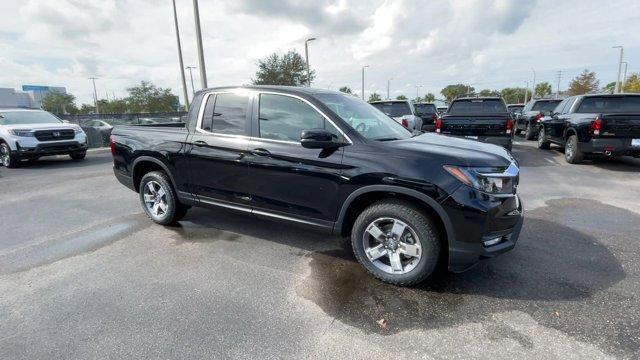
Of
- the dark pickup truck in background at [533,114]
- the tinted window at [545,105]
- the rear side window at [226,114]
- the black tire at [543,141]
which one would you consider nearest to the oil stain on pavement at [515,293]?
the rear side window at [226,114]

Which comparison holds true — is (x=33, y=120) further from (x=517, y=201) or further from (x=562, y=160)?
(x=562, y=160)

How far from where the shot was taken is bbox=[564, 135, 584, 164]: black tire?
29.1 feet

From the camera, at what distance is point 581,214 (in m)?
5.31

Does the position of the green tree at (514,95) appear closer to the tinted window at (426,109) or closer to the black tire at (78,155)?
the tinted window at (426,109)

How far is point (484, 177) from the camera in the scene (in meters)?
3.08

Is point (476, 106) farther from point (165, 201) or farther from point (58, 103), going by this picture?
point (58, 103)

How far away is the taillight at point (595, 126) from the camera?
814 centimetres

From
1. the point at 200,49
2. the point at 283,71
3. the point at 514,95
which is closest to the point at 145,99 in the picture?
the point at 283,71

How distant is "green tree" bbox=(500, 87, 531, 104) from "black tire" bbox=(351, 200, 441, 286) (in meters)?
101

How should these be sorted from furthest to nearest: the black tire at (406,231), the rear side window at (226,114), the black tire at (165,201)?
1. the black tire at (165,201)
2. the rear side window at (226,114)
3. the black tire at (406,231)

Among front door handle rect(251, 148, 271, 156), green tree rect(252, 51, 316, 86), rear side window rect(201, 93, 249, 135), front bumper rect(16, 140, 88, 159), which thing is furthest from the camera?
green tree rect(252, 51, 316, 86)

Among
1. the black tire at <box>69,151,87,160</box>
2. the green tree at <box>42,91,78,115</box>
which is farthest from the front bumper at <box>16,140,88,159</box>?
the green tree at <box>42,91,78,115</box>

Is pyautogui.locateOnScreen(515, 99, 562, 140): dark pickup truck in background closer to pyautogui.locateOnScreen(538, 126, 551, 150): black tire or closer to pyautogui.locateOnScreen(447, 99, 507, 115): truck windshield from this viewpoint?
pyautogui.locateOnScreen(538, 126, 551, 150): black tire

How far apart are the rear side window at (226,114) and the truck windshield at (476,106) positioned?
7.33 metres
